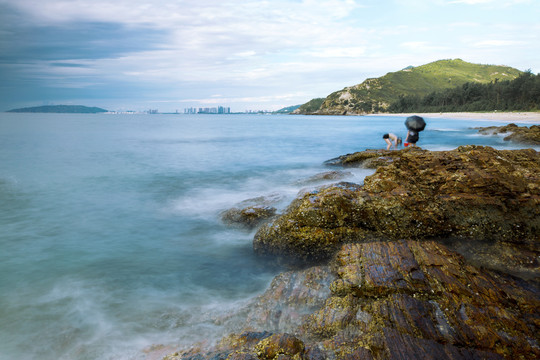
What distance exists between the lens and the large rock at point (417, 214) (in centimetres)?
591

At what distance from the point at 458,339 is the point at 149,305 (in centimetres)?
470

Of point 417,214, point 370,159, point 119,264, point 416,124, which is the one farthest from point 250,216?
point 416,124

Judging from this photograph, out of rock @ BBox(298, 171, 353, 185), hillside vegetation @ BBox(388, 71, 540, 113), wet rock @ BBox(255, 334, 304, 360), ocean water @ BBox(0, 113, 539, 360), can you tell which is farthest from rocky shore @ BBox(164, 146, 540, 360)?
hillside vegetation @ BBox(388, 71, 540, 113)

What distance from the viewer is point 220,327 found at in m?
4.52

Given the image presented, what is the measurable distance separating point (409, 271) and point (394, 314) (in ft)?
2.62

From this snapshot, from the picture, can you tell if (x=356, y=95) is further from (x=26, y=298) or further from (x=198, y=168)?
(x=26, y=298)

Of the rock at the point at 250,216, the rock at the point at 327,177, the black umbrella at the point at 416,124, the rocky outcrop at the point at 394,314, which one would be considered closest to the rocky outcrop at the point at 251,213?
the rock at the point at 250,216

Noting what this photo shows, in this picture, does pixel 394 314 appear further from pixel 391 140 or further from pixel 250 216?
pixel 391 140

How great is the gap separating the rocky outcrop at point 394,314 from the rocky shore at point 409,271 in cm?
1

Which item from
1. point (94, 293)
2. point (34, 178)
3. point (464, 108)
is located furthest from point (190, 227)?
point (464, 108)

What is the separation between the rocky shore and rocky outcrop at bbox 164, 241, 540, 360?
1cm

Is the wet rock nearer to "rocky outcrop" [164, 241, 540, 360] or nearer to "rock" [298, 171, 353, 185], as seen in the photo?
"rocky outcrop" [164, 241, 540, 360]

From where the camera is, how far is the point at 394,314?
138 inches

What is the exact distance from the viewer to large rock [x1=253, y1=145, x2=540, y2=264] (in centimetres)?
591
